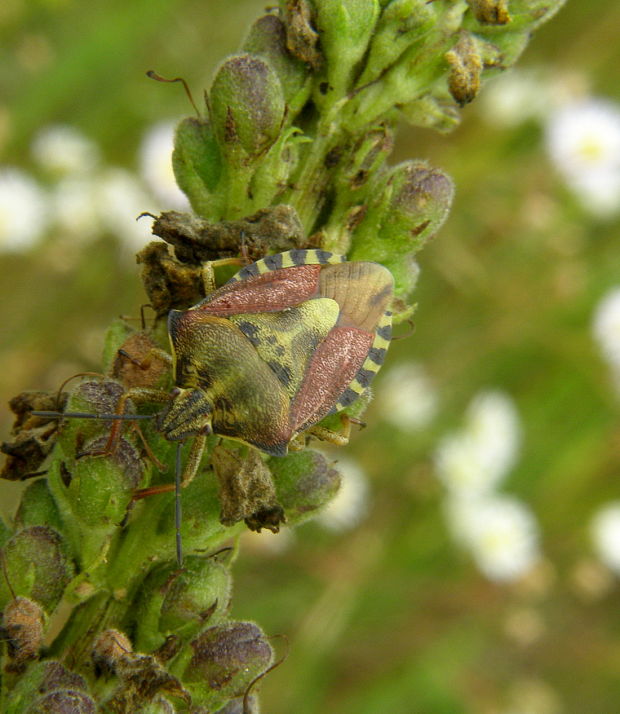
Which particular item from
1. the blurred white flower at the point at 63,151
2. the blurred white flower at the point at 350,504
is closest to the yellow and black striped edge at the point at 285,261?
the blurred white flower at the point at 350,504

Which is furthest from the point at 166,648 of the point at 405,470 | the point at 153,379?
the point at 405,470

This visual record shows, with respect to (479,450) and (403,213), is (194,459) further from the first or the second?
(479,450)

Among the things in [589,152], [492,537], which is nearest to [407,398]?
[492,537]

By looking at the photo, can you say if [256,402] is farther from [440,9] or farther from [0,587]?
[440,9]

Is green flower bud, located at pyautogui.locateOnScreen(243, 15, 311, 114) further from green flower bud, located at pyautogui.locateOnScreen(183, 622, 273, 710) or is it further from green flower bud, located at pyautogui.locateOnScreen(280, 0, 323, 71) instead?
green flower bud, located at pyautogui.locateOnScreen(183, 622, 273, 710)

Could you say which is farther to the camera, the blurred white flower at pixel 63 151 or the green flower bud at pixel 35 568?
the blurred white flower at pixel 63 151

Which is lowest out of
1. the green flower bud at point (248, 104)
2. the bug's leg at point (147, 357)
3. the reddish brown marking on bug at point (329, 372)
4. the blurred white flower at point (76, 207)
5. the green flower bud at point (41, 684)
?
the green flower bud at point (41, 684)

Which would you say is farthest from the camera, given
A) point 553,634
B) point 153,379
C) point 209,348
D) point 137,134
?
point 553,634

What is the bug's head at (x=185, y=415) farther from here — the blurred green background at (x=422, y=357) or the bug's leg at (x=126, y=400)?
→ the blurred green background at (x=422, y=357)
